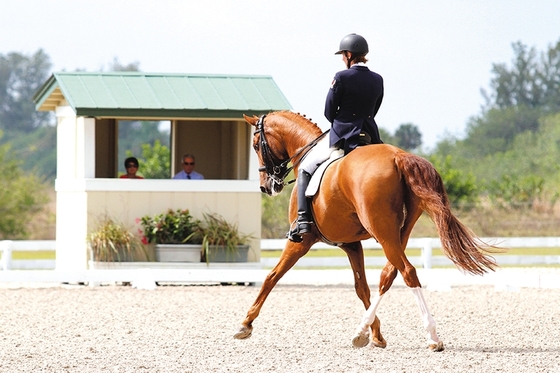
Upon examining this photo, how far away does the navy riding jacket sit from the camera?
27.2ft

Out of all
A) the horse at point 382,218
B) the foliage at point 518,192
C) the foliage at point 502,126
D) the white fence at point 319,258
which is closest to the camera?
the horse at point 382,218

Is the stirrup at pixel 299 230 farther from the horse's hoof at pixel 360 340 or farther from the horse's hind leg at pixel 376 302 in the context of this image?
the horse's hoof at pixel 360 340

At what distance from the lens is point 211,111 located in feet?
48.7

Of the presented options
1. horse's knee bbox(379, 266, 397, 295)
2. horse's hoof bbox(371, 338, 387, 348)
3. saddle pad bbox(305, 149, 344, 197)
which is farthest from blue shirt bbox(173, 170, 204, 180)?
horse's knee bbox(379, 266, 397, 295)

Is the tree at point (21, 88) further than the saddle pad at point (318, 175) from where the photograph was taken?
Yes

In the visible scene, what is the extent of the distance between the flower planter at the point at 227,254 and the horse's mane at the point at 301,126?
596 centimetres

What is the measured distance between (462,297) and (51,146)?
2679 inches

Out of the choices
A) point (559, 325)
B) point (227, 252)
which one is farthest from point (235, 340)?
point (227, 252)

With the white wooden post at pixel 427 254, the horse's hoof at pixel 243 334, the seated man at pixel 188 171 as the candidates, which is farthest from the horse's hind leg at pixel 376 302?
the white wooden post at pixel 427 254

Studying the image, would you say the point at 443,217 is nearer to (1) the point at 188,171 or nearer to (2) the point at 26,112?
(1) the point at 188,171

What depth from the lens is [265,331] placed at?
952 cm

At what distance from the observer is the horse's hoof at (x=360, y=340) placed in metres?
7.89

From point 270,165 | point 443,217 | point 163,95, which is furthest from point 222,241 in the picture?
point 443,217

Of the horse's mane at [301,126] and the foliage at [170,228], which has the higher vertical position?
the horse's mane at [301,126]
